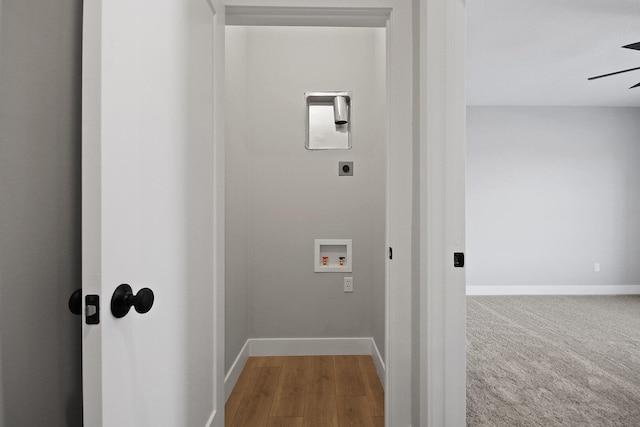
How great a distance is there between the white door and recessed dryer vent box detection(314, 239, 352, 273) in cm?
139

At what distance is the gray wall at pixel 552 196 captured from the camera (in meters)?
5.48

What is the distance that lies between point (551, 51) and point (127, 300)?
4419 mm

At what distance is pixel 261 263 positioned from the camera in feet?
9.59

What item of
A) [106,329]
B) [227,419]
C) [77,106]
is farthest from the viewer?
[227,419]

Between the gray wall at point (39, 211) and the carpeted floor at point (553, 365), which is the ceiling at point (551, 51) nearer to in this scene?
the carpeted floor at point (553, 365)

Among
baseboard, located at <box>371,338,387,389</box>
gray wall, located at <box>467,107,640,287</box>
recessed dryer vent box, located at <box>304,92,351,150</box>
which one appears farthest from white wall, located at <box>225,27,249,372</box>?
gray wall, located at <box>467,107,640,287</box>

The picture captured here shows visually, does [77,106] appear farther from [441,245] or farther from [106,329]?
[441,245]

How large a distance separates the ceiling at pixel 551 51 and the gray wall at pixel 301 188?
4.02 feet

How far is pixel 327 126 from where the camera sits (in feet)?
9.58

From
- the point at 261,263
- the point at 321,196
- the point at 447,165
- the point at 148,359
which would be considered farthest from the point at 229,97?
the point at 148,359

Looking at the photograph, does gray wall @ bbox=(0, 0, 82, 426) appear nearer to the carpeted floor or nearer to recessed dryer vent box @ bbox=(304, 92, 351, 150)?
the carpeted floor

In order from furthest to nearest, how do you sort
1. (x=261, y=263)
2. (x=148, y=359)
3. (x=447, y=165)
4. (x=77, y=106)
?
(x=261, y=263)
(x=447, y=165)
(x=148, y=359)
(x=77, y=106)

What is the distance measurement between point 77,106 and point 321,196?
2.18 metres

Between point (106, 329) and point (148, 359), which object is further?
point (148, 359)
